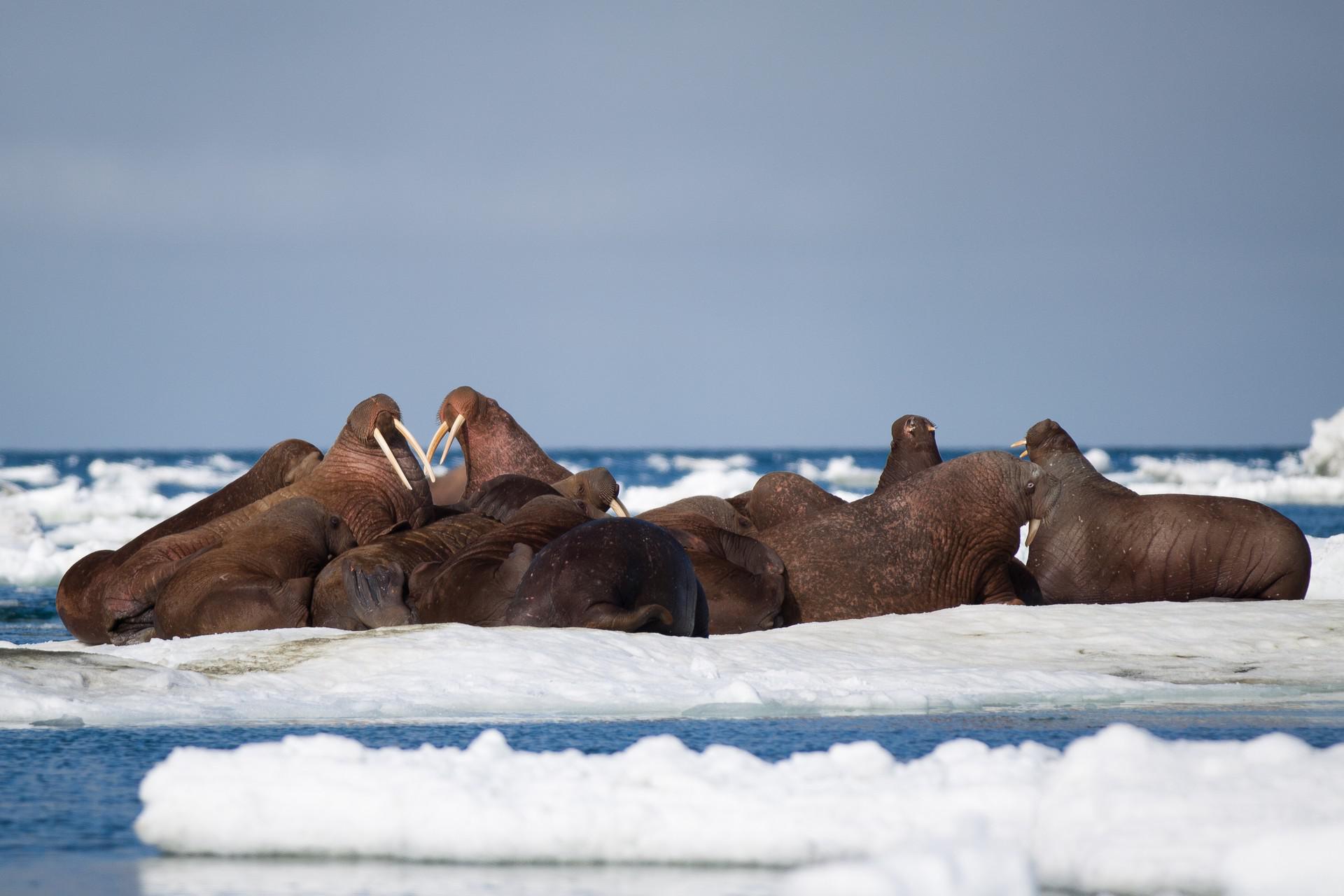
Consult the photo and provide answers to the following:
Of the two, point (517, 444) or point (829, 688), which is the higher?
point (517, 444)

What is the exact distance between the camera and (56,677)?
597 centimetres

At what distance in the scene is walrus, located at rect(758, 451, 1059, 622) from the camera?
952 cm

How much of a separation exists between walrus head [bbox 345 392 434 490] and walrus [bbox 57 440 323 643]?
571 millimetres

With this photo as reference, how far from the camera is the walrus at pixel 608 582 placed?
7.18 metres

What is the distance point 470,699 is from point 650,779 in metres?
2.02

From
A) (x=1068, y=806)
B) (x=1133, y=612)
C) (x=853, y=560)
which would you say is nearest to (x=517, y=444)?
(x=853, y=560)

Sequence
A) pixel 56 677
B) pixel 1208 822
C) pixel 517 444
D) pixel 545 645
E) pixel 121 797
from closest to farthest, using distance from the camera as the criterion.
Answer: pixel 1208 822 < pixel 121 797 < pixel 56 677 < pixel 545 645 < pixel 517 444

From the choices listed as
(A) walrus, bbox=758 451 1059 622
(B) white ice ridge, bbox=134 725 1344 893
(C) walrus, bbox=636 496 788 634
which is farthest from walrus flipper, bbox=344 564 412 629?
(B) white ice ridge, bbox=134 725 1344 893

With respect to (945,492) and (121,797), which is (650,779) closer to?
(121,797)

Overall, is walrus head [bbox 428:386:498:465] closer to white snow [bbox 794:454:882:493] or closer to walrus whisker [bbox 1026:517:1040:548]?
walrus whisker [bbox 1026:517:1040:548]

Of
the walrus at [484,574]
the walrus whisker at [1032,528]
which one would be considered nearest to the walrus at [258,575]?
the walrus at [484,574]

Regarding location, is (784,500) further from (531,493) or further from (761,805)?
(761,805)

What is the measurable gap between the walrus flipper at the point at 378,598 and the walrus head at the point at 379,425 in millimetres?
2183

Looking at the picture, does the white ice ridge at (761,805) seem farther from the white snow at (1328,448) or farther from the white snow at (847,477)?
the white snow at (847,477)
